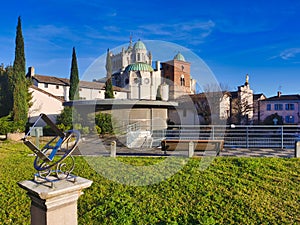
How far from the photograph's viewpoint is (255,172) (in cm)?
741

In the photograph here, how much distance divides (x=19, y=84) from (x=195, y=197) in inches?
775

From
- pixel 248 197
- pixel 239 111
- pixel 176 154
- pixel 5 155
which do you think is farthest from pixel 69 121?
pixel 239 111

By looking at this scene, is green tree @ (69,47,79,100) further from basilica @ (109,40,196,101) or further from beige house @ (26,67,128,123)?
basilica @ (109,40,196,101)

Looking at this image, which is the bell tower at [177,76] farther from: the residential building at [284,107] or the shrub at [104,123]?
the shrub at [104,123]

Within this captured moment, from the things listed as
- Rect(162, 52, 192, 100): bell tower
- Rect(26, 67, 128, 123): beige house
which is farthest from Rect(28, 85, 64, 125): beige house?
Rect(162, 52, 192, 100): bell tower

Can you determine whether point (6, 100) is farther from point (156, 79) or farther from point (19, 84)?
point (156, 79)

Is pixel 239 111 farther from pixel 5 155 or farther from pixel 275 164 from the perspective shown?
pixel 5 155

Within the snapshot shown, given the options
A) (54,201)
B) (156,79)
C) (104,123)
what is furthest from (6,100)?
(156,79)

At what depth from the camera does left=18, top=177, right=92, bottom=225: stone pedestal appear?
2.59 m

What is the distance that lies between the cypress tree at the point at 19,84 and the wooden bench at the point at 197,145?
46.3 ft

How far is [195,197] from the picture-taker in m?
6.09

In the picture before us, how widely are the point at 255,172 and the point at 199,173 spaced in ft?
5.64

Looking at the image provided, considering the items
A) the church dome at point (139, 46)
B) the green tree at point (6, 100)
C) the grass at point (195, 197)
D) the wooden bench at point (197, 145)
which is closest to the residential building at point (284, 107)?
the church dome at point (139, 46)

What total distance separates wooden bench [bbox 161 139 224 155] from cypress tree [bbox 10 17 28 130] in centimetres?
1410
